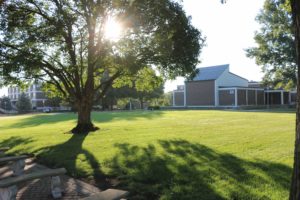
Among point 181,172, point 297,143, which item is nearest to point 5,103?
point 181,172

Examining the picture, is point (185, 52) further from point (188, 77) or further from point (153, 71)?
point (153, 71)

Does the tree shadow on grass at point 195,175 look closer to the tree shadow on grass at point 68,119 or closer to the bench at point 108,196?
the bench at point 108,196

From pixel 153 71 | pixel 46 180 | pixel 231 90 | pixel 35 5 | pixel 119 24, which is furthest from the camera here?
pixel 231 90

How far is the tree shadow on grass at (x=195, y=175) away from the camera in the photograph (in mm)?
5574

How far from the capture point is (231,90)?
197 ft

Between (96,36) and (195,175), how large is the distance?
12.5 metres

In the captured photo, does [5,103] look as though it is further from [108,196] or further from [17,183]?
[108,196]

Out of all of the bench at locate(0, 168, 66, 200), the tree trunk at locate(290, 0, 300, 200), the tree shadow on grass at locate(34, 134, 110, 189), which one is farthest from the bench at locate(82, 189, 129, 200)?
the tree trunk at locate(290, 0, 300, 200)

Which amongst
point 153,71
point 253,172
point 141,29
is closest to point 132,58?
point 141,29

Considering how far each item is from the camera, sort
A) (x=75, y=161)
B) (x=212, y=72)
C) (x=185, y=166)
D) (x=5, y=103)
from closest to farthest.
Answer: (x=185, y=166) → (x=75, y=161) → (x=212, y=72) → (x=5, y=103)

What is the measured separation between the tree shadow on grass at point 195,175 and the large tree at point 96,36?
7445mm

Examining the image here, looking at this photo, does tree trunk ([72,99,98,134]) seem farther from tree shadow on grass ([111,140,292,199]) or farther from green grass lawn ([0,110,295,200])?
tree shadow on grass ([111,140,292,199])

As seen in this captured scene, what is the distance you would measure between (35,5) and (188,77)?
926 cm

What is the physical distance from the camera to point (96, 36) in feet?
57.1
